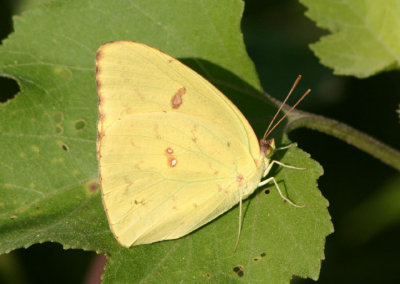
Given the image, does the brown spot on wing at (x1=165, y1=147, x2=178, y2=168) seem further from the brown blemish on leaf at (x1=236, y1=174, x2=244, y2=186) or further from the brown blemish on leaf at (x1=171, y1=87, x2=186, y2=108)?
the brown blemish on leaf at (x1=236, y1=174, x2=244, y2=186)

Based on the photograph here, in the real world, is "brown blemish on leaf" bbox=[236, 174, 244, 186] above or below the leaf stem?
below

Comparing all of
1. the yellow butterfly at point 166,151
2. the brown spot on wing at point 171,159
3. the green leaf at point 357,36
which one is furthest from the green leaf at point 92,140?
the green leaf at point 357,36

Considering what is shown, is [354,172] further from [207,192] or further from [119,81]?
[119,81]

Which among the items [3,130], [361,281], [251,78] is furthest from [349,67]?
[3,130]

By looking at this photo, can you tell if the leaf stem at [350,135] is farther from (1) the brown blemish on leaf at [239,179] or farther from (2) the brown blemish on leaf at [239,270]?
(2) the brown blemish on leaf at [239,270]

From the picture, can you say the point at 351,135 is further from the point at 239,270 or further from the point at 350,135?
the point at 239,270

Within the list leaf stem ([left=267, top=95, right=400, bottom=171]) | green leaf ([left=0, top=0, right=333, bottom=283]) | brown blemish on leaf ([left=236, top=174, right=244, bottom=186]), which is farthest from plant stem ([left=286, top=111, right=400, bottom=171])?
brown blemish on leaf ([left=236, top=174, right=244, bottom=186])

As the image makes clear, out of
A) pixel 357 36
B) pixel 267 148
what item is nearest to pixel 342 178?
pixel 357 36
